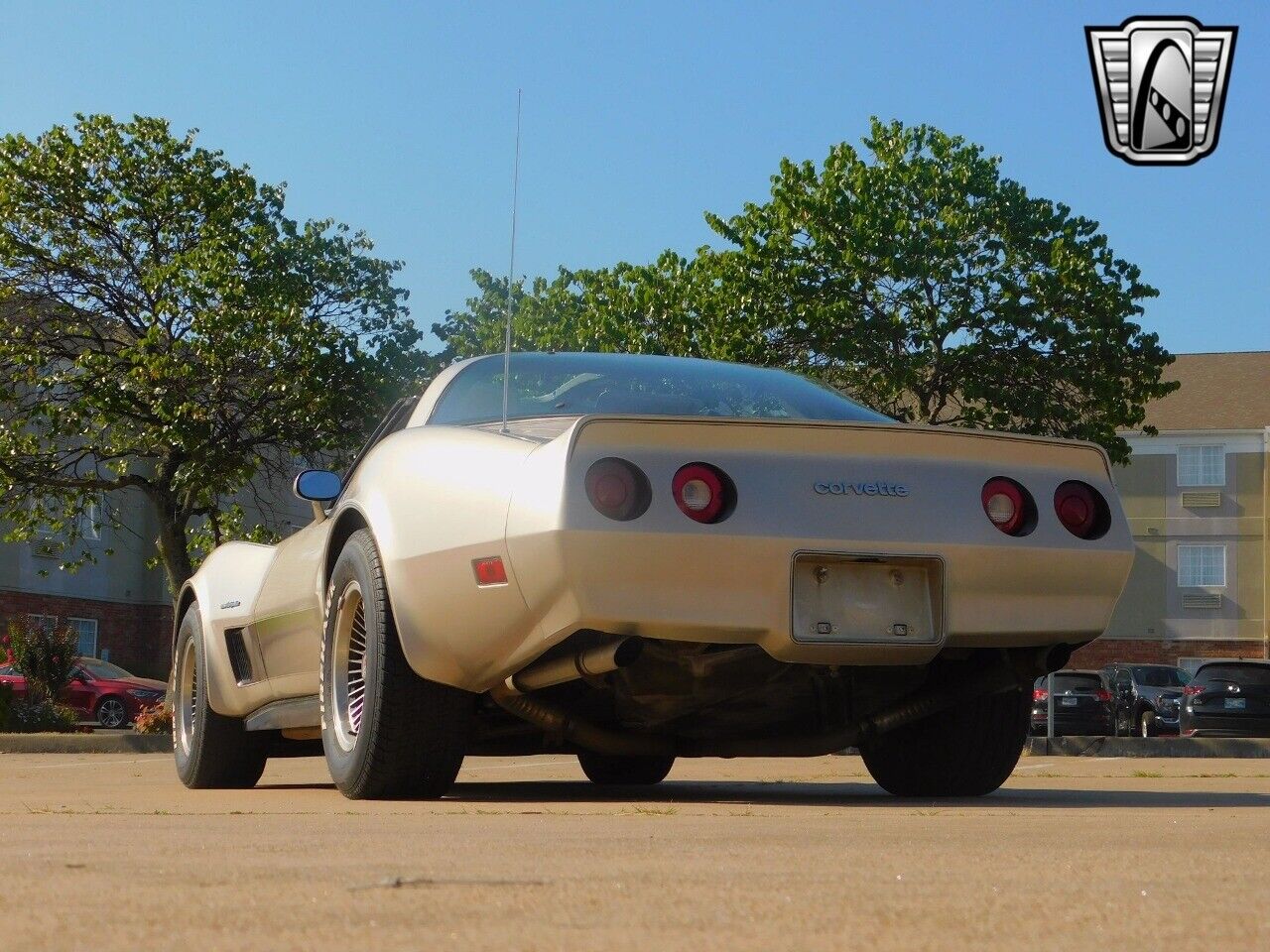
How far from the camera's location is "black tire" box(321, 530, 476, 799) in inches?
219

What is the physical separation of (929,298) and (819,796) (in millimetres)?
24024

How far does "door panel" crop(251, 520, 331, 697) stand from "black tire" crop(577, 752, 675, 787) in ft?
5.47

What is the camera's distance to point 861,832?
4402 millimetres

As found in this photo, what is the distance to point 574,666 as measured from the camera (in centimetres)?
521

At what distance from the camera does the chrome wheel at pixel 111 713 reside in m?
32.5

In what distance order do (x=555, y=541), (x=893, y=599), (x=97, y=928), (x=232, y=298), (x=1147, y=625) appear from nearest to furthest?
1. (x=97, y=928)
2. (x=555, y=541)
3. (x=893, y=599)
4. (x=232, y=298)
5. (x=1147, y=625)

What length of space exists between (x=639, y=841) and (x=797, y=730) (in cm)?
211

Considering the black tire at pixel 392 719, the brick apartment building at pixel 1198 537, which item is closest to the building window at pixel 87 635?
the brick apartment building at pixel 1198 537

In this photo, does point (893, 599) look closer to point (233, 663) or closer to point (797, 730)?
point (797, 730)

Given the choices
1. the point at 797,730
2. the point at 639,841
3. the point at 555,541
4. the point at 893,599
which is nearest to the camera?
the point at 639,841

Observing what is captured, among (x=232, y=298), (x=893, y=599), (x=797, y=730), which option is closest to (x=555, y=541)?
(x=893, y=599)

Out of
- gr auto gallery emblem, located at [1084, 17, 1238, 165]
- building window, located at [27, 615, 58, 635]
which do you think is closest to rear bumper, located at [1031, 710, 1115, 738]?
gr auto gallery emblem, located at [1084, 17, 1238, 165]

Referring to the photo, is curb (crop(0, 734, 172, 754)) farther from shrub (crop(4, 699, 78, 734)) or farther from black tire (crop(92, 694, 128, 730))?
black tire (crop(92, 694, 128, 730))

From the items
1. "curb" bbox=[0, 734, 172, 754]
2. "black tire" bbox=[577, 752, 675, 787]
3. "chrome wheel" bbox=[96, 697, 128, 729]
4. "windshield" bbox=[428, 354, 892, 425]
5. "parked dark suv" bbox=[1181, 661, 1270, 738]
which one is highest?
"windshield" bbox=[428, 354, 892, 425]
